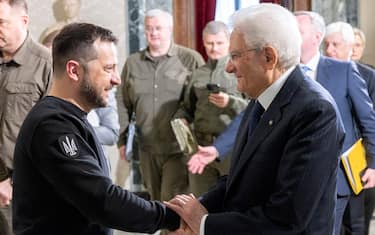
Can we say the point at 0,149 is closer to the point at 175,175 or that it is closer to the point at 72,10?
the point at 175,175

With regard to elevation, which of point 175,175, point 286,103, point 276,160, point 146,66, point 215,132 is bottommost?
point 175,175

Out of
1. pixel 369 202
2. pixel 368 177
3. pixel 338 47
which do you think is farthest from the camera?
pixel 338 47

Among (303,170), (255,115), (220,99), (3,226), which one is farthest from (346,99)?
(3,226)

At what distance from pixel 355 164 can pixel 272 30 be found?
5.25 feet

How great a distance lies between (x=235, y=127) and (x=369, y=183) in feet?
2.73

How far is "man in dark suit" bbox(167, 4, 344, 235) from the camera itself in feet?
5.90

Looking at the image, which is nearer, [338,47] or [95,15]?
[338,47]

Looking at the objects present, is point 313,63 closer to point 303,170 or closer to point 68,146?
point 303,170

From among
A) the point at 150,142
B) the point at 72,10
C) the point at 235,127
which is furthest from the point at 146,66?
the point at 72,10

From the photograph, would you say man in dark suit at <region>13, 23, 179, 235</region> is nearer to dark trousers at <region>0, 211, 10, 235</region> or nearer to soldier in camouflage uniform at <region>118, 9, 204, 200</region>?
dark trousers at <region>0, 211, 10, 235</region>

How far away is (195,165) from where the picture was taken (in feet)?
11.7

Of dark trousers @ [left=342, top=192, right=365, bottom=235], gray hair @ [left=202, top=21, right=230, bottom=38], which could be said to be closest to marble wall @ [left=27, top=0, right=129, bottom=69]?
gray hair @ [left=202, top=21, right=230, bottom=38]

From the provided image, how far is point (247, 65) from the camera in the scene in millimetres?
1934

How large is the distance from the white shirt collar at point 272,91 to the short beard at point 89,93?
18.6 inches
